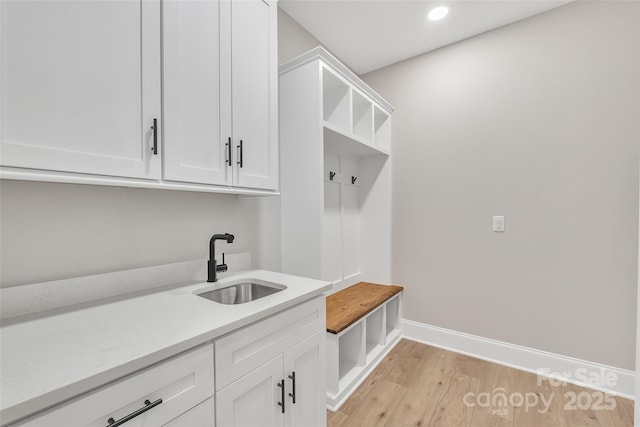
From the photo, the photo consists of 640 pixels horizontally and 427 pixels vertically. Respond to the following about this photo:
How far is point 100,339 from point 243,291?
76 centimetres

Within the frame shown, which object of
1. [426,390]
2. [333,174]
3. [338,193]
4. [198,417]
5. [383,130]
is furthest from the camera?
[383,130]

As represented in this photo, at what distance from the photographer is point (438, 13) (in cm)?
209

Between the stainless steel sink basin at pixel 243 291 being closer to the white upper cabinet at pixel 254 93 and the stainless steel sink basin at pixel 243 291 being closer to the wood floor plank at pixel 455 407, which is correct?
the white upper cabinet at pixel 254 93

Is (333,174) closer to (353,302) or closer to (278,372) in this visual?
(353,302)

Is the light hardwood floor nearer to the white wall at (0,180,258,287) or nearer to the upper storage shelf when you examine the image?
the white wall at (0,180,258,287)

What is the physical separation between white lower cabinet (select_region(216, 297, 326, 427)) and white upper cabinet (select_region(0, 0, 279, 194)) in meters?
0.68

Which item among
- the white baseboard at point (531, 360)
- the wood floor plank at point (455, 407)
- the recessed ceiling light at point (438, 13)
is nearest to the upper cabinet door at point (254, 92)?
the recessed ceiling light at point (438, 13)

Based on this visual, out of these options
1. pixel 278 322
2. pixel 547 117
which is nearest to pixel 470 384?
pixel 278 322

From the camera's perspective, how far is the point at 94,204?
1.16 m

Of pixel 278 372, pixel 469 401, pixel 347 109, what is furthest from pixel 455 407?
pixel 347 109

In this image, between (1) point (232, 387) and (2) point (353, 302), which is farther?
(2) point (353, 302)

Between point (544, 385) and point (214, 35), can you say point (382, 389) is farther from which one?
point (214, 35)

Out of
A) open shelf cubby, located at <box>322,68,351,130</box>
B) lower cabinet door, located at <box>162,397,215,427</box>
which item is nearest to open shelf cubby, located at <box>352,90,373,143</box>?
open shelf cubby, located at <box>322,68,351,130</box>

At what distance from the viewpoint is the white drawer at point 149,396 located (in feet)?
2.02
